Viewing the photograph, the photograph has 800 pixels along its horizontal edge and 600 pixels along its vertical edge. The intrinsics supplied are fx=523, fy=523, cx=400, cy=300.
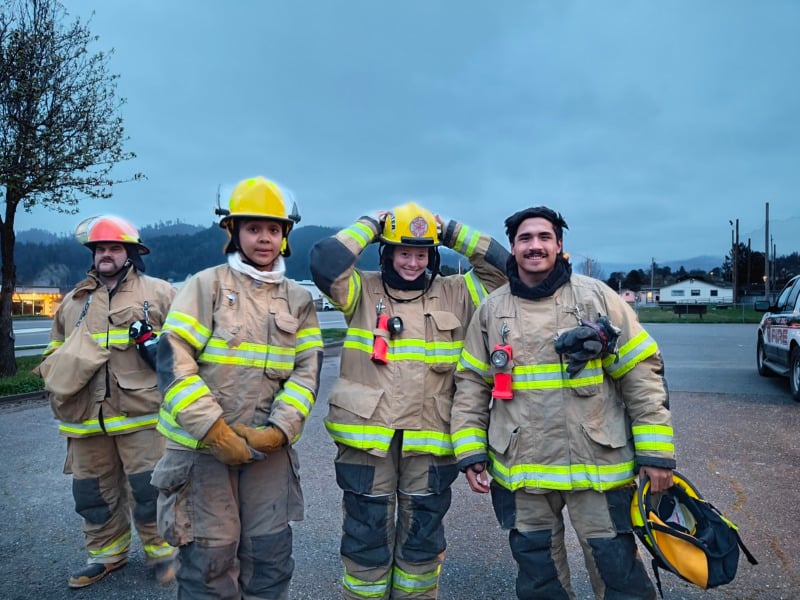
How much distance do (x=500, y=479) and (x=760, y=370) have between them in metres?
10.8

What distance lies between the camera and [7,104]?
877 cm

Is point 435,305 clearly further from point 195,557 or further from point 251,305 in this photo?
point 195,557

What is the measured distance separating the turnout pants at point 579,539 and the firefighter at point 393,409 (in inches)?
18.6

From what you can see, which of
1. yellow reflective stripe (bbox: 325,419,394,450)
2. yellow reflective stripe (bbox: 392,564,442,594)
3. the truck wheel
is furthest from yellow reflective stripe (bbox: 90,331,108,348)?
the truck wheel

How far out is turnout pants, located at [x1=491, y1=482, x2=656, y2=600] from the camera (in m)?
2.32

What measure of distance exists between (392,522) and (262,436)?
0.89 metres

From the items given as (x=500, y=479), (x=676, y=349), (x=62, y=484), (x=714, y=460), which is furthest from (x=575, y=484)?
(x=676, y=349)

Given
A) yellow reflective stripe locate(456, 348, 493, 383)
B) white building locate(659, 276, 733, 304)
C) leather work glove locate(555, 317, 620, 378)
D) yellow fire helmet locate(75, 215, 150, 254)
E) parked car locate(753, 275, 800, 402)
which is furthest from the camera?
white building locate(659, 276, 733, 304)

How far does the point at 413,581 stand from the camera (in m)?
2.72

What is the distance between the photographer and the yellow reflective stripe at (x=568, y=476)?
92.7 inches

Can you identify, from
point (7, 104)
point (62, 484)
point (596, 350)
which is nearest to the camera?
point (596, 350)

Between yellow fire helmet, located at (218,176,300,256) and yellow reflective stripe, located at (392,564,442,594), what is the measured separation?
1.92 meters

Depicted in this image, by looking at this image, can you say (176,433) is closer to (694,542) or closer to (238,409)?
(238,409)

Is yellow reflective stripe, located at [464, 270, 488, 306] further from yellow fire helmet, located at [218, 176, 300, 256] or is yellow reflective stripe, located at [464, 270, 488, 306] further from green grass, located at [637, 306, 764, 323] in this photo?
green grass, located at [637, 306, 764, 323]
